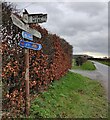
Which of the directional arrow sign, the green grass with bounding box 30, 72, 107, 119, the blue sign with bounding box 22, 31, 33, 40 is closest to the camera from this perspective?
the directional arrow sign

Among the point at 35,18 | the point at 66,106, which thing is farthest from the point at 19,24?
the point at 66,106

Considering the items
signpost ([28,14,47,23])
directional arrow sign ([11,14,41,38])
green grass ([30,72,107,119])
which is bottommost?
green grass ([30,72,107,119])

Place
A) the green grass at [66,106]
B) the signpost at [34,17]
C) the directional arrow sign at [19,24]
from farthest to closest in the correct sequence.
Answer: the green grass at [66,106], the signpost at [34,17], the directional arrow sign at [19,24]

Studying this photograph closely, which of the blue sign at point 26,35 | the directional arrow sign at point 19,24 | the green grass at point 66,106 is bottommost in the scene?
the green grass at point 66,106

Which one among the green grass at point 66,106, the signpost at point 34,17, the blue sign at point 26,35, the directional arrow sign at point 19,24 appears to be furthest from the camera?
the green grass at point 66,106

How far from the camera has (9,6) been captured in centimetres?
536

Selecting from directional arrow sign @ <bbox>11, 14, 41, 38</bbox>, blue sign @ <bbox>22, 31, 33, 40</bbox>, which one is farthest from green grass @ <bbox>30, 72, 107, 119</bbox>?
directional arrow sign @ <bbox>11, 14, 41, 38</bbox>

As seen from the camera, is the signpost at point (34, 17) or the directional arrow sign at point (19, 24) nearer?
the directional arrow sign at point (19, 24)

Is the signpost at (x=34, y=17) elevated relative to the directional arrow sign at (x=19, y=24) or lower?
elevated

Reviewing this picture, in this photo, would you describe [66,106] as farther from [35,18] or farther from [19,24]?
[19,24]

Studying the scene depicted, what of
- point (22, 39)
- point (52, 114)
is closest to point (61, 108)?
point (52, 114)

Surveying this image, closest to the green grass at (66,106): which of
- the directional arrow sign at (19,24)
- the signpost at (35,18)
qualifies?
the directional arrow sign at (19,24)

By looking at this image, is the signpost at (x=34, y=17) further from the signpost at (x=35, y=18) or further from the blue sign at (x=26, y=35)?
the blue sign at (x=26, y=35)

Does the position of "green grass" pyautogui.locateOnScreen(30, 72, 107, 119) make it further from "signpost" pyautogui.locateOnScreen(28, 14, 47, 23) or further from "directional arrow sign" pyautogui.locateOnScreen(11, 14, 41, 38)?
"signpost" pyautogui.locateOnScreen(28, 14, 47, 23)
